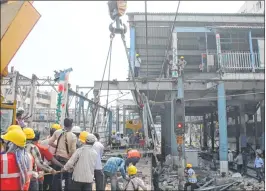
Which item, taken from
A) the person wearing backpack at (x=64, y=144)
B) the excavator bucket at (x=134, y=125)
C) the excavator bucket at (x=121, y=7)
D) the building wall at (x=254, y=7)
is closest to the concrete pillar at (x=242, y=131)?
the excavator bucket at (x=134, y=125)

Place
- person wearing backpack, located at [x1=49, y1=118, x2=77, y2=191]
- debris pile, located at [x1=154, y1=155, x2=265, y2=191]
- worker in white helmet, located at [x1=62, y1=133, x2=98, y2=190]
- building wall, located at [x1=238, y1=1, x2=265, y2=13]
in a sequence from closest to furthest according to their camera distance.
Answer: worker in white helmet, located at [x1=62, y1=133, x2=98, y2=190] → person wearing backpack, located at [x1=49, y1=118, x2=77, y2=191] → debris pile, located at [x1=154, y1=155, x2=265, y2=191] → building wall, located at [x1=238, y1=1, x2=265, y2=13]

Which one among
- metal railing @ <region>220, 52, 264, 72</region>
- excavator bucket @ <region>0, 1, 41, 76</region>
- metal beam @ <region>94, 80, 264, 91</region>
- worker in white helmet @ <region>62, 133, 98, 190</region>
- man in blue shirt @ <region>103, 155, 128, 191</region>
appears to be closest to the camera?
excavator bucket @ <region>0, 1, 41, 76</region>

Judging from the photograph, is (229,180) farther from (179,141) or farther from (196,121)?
(196,121)

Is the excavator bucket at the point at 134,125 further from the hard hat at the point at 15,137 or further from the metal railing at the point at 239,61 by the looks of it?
the hard hat at the point at 15,137

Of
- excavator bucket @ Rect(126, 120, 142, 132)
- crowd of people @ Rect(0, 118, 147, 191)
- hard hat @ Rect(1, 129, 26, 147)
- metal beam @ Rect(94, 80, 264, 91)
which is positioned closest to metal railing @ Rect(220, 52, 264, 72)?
metal beam @ Rect(94, 80, 264, 91)

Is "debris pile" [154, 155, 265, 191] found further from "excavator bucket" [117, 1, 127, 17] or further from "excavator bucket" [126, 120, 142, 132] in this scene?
"excavator bucket" [117, 1, 127, 17]

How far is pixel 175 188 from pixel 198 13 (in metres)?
9.66

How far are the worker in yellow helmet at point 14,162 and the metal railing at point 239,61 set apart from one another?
12378 mm

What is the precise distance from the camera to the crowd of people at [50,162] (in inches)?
135

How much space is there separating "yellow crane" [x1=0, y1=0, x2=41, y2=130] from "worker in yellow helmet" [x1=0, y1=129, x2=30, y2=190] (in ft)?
1.61

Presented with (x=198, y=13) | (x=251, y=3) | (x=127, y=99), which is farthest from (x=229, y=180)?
(x=251, y=3)

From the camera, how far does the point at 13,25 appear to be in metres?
3.35

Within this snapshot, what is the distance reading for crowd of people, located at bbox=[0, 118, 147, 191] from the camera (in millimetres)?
3424

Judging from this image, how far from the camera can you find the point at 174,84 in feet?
46.4
